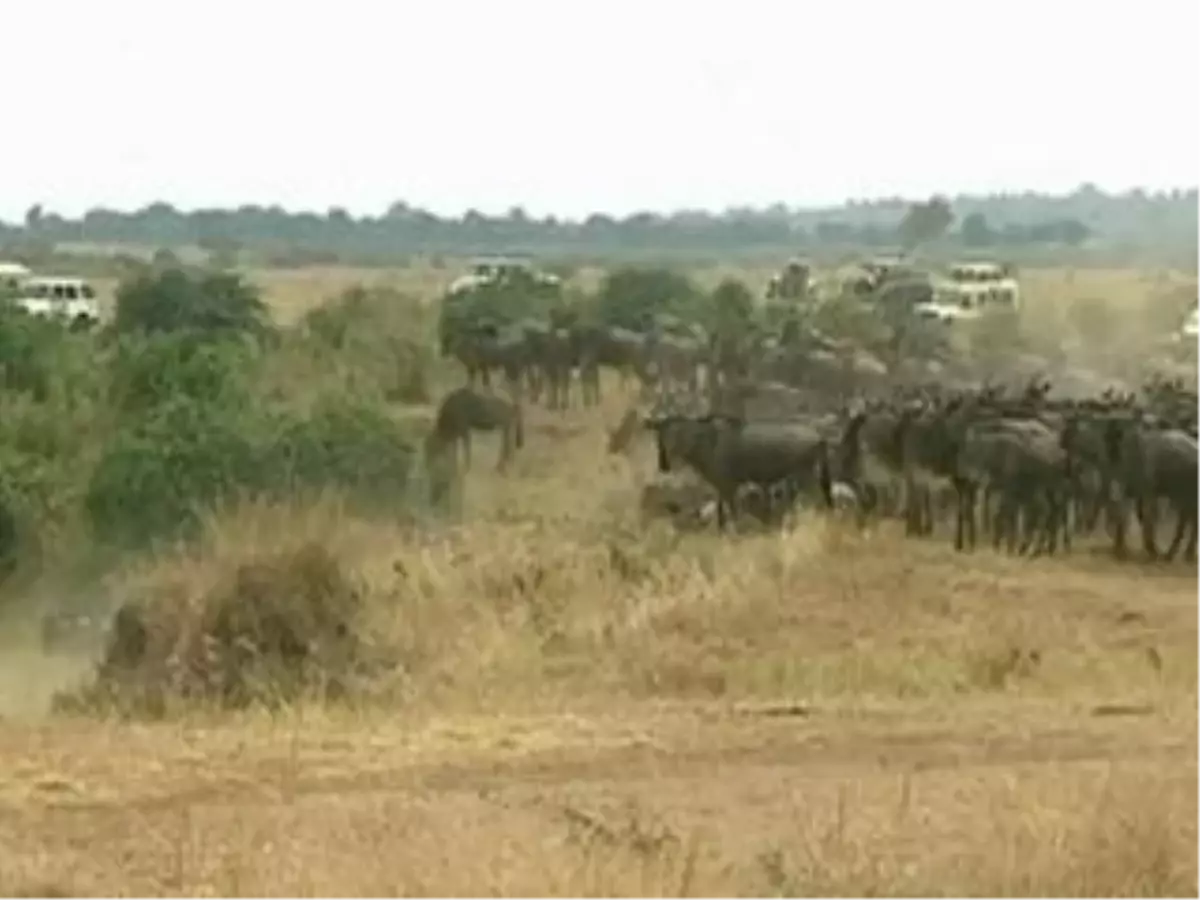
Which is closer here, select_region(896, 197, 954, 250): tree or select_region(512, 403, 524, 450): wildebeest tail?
select_region(512, 403, 524, 450): wildebeest tail

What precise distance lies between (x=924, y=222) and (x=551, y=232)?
42601 millimetres

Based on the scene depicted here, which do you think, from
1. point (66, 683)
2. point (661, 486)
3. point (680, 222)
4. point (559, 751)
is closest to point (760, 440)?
point (661, 486)

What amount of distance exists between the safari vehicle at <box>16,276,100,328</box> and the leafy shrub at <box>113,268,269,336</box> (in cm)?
91

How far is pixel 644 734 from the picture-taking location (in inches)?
539

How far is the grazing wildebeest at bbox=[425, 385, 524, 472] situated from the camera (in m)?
33.1

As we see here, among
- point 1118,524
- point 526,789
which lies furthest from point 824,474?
point 526,789

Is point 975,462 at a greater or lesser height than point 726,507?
greater

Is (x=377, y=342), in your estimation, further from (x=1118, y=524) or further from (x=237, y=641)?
(x=237, y=641)

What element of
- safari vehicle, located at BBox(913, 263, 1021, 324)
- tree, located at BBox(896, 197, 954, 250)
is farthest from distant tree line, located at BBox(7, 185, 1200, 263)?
safari vehicle, located at BBox(913, 263, 1021, 324)

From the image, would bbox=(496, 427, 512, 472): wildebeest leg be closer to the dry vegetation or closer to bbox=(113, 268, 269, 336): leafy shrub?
the dry vegetation

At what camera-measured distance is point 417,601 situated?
62.7 feet

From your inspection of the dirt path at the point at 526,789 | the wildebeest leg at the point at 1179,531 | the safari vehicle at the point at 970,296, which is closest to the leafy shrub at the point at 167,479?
the wildebeest leg at the point at 1179,531

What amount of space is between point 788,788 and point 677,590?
7322 mm

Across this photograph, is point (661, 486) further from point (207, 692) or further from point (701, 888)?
point (701, 888)
